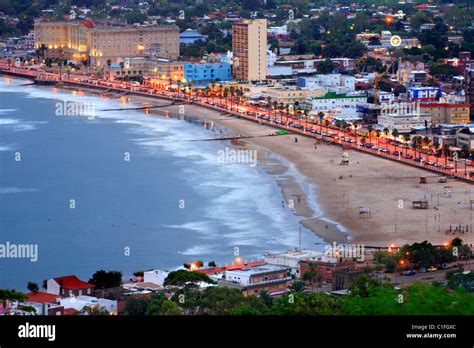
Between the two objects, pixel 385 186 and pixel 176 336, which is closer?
pixel 176 336

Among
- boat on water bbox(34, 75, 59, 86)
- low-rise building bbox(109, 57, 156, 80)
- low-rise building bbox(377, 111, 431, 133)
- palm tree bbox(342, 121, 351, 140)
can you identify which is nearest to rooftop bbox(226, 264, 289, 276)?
low-rise building bbox(377, 111, 431, 133)

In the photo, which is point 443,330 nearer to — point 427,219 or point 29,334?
point 29,334

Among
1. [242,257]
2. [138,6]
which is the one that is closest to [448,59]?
[138,6]

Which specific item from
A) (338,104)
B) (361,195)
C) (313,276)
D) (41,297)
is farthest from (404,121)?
(41,297)

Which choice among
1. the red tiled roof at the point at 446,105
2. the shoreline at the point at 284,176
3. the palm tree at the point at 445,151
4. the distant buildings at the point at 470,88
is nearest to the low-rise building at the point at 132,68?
the shoreline at the point at 284,176

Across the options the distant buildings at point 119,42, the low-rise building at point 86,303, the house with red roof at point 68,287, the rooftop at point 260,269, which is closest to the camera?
the low-rise building at point 86,303

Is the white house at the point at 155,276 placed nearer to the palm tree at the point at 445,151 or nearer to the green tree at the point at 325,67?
the palm tree at the point at 445,151
